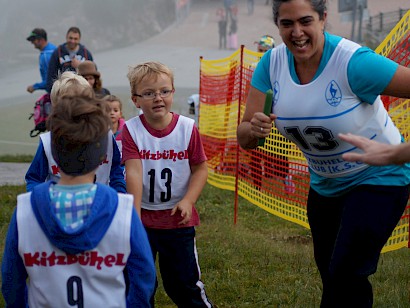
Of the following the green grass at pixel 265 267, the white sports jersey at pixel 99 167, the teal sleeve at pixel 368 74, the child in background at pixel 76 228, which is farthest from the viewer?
the green grass at pixel 265 267

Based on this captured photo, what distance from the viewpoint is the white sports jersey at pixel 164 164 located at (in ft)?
14.6

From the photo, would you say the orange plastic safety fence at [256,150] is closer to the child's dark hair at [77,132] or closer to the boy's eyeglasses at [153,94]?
the boy's eyeglasses at [153,94]

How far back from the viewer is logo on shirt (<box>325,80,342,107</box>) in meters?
3.80

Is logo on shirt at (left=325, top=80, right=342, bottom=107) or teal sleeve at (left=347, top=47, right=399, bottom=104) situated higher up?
teal sleeve at (left=347, top=47, right=399, bottom=104)

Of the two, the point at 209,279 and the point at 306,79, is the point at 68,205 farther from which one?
the point at 209,279

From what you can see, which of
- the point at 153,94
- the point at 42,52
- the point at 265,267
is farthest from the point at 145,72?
the point at 42,52

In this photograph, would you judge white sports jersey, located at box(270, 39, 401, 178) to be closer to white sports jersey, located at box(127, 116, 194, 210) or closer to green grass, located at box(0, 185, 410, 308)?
white sports jersey, located at box(127, 116, 194, 210)

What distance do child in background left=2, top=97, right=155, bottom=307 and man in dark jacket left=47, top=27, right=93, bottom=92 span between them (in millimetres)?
7836

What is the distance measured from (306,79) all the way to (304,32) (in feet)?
0.82

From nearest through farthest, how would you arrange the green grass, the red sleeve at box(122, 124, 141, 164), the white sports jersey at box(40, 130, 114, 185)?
the white sports jersey at box(40, 130, 114, 185)
the red sleeve at box(122, 124, 141, 164)
the green grass

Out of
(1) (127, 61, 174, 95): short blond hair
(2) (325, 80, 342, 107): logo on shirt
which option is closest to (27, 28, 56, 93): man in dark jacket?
(1) (127, 61, 174, 95): short blond hair

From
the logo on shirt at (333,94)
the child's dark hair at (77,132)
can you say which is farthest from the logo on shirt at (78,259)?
the logo on shirt at (333,94)

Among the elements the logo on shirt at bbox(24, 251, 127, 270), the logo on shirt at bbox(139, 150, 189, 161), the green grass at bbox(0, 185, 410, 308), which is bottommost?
the green grass at bbox(0, 185, 410, 308)

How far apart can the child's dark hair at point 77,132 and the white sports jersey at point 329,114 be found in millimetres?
1264
